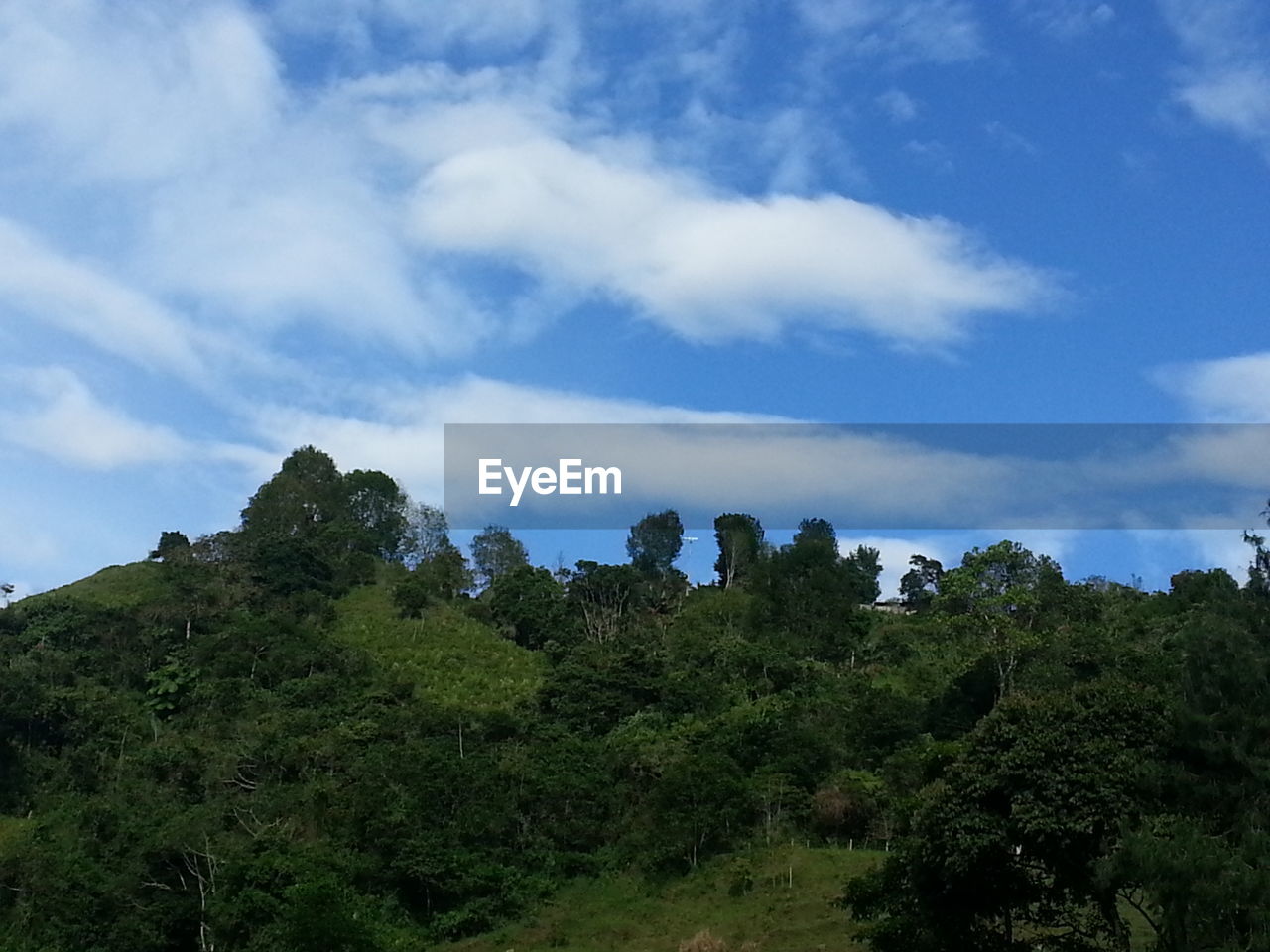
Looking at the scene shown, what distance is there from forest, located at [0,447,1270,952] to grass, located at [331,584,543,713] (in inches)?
8.9

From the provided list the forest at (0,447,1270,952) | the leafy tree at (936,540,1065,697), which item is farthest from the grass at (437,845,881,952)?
the leafy tree at (936,540,1065,697)

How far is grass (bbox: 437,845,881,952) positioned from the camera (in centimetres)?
2944

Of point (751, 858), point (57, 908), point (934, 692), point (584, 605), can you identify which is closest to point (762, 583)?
point (584, 605)

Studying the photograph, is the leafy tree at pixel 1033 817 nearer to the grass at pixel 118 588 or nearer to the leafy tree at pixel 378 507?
the grass at pixel 118 588

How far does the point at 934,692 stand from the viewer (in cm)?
4362

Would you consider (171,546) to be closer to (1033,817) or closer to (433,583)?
(433,583)

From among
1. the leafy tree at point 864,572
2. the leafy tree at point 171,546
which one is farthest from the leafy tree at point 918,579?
the leafy tree at point 171,546

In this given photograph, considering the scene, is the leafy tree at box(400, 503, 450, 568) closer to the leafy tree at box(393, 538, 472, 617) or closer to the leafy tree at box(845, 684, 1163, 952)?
the leafy tree at box(393, 538, 472, 617)

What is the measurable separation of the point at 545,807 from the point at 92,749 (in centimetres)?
1658

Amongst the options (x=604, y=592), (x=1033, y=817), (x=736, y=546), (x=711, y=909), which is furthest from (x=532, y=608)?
(x=1033, y=817)

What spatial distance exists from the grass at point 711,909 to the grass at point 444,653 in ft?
41.9

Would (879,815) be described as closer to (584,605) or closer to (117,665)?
(584,605)

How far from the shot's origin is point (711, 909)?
104 ft

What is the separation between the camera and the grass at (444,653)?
48.8 meters
